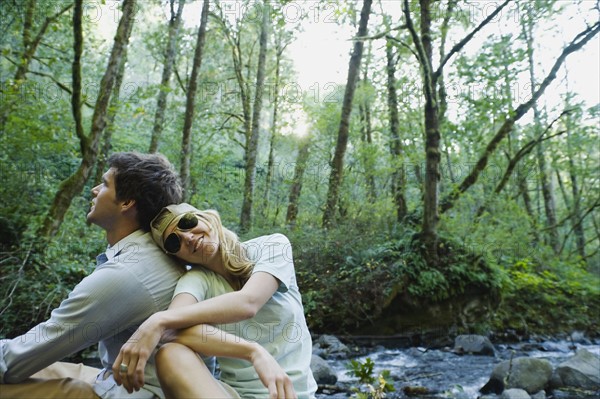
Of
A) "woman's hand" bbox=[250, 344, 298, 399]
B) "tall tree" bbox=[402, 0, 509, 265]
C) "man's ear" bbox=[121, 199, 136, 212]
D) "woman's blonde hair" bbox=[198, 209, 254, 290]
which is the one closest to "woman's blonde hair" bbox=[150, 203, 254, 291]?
"woman's blonde hair" bbox=[198, 209, 254, 290]

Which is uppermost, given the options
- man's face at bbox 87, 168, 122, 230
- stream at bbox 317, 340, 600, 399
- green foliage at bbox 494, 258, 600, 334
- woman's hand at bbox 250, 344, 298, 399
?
man's face at bbox 87, 168, 122, 230

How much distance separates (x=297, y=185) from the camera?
15055mm

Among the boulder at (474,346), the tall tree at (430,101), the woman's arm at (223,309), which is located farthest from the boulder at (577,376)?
the woman's arm at (223,309)

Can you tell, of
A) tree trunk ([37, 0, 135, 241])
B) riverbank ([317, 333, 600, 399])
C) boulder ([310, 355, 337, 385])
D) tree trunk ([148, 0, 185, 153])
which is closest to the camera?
riverbank ([317, 333, 600, 399])

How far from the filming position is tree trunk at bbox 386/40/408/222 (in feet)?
39.5

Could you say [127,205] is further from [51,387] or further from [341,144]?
[341,144]

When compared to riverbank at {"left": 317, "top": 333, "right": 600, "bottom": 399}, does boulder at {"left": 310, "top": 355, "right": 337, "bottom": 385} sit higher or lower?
higher

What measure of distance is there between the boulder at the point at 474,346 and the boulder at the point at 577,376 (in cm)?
190

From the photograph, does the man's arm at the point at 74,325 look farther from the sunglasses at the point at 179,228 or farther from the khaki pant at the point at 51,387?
the sunglasses at the point at 179,228

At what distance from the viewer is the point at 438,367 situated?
7664 mm

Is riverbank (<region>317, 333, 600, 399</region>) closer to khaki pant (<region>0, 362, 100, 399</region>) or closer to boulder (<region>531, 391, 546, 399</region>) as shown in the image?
boulder (<region>531, 391, 546, 399</region>)

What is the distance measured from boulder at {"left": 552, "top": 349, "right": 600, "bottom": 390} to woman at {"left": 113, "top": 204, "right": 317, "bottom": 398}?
584cm

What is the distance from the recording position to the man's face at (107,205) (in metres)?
2.32

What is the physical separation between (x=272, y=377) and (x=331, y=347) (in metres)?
6.88
